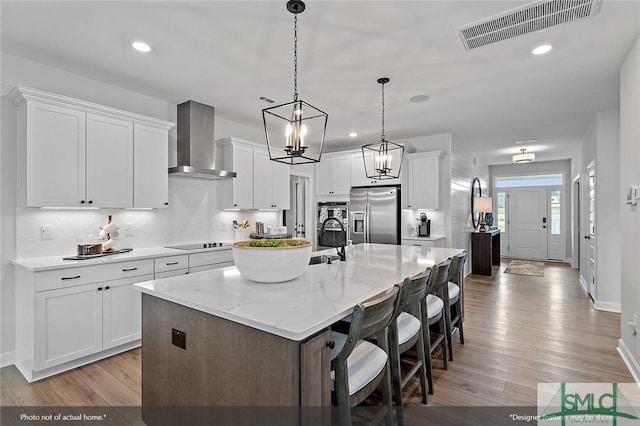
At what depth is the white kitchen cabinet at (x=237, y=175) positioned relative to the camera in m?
4.50

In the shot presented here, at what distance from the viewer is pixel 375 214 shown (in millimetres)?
5719

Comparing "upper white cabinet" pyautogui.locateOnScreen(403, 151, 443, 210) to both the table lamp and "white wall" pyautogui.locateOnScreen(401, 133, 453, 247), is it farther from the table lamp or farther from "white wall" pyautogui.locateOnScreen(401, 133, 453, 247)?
the table lamp

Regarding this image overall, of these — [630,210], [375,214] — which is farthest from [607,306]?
[375,214]

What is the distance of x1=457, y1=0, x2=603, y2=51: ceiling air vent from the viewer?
216cm

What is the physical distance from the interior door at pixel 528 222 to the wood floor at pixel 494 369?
17.4 feet

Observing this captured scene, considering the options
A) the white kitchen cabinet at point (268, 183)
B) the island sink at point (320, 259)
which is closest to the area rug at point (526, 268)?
the white kitchen cabinet at point (268, 183)

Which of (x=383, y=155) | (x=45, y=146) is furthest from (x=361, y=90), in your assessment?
(x=45, y=146)

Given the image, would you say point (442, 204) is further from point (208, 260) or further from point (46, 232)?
point (46, 232)

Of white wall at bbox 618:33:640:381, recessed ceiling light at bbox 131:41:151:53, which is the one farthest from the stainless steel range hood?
white wall at bbox 618:33:640:381

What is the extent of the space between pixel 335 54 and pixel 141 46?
1.63 metres

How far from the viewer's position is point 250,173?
15.6 ft

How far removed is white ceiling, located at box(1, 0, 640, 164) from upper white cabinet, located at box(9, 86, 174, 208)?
44 cm

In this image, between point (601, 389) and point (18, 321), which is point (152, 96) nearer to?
point (18, 321)

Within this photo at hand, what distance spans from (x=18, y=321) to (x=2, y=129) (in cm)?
170
